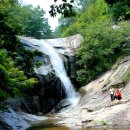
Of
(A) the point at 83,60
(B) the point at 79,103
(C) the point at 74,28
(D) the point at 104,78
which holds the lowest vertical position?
(B) the point at 79,103

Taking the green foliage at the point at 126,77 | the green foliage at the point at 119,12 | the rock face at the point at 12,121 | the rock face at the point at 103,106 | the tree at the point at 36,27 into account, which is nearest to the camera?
the rock face at the point at 103,106

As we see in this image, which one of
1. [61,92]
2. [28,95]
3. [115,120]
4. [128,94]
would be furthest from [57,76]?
[115,120]

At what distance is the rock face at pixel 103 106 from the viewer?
21312mm

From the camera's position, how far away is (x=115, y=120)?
69.3ft

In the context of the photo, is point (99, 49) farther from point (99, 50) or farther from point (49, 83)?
point (49, 83)

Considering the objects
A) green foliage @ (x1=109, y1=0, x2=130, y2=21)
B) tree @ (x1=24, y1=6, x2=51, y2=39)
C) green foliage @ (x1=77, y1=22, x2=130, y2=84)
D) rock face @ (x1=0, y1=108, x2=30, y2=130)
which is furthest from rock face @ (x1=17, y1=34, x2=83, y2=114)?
tree @ (x1=24, y1=6, x2=51, y2=39)

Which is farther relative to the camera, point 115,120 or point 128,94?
point 128,94

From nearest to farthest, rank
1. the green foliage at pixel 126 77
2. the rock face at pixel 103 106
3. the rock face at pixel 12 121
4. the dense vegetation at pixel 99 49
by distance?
1. the rock face at pixel 103 106
2. the rock face at pixel 12 121
3. the green foliage at pixel 126 77
4. the dense vegetation at pixel 99 49

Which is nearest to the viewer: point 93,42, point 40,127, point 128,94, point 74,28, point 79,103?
point 40,127

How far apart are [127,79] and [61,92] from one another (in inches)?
344

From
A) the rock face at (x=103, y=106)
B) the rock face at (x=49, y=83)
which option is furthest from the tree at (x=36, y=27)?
the rock face at (x=103, y=106)

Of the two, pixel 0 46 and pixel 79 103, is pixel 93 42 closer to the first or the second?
pixel 79 103

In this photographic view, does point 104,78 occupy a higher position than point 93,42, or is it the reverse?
point 93,42

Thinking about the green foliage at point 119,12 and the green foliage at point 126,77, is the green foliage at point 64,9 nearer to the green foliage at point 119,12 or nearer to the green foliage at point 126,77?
A: the green foliage at point 126,77
